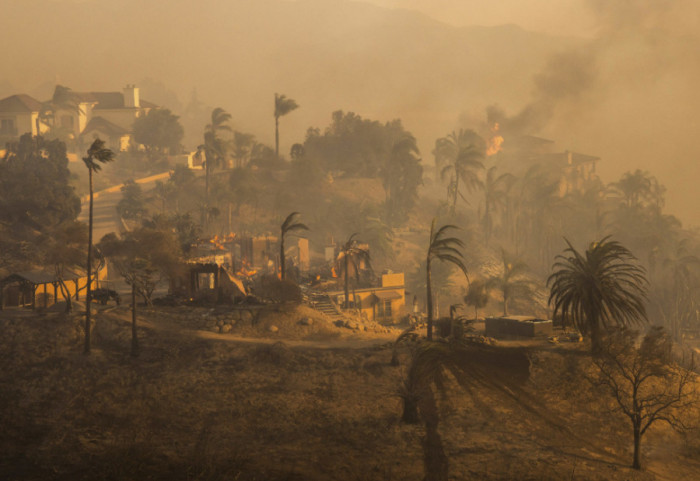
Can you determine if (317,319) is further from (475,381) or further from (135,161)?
(135,161)

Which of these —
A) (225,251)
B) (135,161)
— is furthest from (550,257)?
(135,161)

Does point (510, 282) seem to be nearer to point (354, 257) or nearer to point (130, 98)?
point (354, 257)

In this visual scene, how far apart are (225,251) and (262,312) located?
73.9ft

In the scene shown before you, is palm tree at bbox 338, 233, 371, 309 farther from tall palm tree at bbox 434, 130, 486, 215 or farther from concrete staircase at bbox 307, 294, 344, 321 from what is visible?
tall palm tree at bbox 434, 130, 486, 215

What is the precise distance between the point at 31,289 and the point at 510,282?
53.4 m

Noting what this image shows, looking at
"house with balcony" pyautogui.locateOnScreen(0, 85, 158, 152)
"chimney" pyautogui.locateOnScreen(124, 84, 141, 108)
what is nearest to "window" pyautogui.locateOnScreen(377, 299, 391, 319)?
"house with balcony" pyautogui.locateOnScreen(0, 85, 158, 152)

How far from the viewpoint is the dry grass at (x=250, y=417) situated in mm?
29188

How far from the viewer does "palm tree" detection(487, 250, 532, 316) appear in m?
62.7

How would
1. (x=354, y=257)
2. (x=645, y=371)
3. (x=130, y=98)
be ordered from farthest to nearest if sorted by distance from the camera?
(x=130, y=98) < (x=354, y=257) < (x=645, y=371)

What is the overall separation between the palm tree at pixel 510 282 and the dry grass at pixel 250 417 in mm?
22588

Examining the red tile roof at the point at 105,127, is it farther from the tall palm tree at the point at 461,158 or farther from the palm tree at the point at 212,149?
the tall palm tree at the point at 461,158

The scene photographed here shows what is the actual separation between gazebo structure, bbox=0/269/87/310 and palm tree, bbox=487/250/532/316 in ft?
117

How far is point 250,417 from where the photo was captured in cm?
3338

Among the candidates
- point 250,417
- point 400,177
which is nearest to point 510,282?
point 400,177
